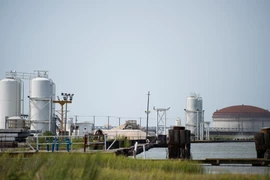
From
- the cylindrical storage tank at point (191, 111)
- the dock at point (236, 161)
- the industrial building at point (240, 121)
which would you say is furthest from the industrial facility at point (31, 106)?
the industrial building at point (240, 121)

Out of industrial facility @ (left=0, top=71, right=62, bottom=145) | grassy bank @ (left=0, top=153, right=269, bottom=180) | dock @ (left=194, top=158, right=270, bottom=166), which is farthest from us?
industrial facility @ (left=0, top=71, right=62, bottom=145)

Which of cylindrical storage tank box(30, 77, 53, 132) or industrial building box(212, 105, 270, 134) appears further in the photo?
industrial building box(212, 105, 270, 134)

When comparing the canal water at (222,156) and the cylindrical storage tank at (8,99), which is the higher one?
the cylindrical storage tank at (8,99)

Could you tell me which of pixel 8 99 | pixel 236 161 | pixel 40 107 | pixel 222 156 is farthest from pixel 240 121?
pixel 236 161

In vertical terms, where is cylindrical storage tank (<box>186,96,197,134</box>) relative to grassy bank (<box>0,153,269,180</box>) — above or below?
above

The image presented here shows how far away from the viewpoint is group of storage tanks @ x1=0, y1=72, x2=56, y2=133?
65.3m

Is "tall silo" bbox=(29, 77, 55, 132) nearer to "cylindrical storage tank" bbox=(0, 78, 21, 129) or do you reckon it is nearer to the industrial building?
"cylindrical storage tank" bbox=(0, 78, 21, 129)

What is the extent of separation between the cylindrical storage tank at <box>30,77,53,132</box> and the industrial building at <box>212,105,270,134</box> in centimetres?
11768

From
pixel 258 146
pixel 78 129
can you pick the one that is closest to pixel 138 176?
pixel 258 146

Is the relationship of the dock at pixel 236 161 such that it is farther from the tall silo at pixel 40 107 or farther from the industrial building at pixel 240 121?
the industrial building at pixel 240 121

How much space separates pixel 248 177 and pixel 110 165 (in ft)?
18.8

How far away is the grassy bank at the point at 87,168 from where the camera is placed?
40.8ft

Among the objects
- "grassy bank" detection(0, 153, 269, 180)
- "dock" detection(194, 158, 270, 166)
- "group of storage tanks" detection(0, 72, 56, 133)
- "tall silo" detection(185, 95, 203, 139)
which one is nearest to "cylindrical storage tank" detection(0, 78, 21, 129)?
"group of storage tanks" detection(0, 72, 56, 133)

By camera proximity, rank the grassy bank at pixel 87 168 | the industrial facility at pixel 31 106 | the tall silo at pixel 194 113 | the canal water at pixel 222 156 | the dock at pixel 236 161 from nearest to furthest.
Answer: the grassy bank at pixel 87 168 < the canal water at pixel 222 156 < the dock at pixel 236 161 < the industrial facility at pixel 31 106 < the tall silo at pixel 194 113
